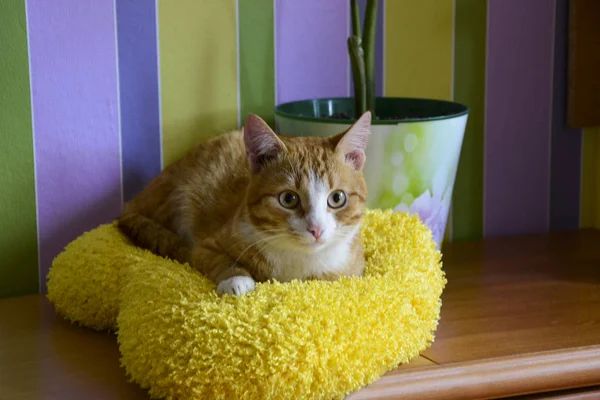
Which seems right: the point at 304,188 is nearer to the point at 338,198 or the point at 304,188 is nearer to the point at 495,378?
the point at 338,198

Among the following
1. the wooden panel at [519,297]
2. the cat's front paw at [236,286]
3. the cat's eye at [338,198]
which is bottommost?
the wooden panel at [519,297]

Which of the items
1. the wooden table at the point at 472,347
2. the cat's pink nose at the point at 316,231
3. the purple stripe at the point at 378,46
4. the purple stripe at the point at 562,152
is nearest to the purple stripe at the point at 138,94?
the wooden table at the point at 472,347

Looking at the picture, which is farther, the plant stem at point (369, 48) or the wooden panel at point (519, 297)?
the plant stem at point (369, 48)

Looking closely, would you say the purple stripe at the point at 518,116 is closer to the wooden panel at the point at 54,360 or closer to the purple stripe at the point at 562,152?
the purple stripe at the point at 562,152

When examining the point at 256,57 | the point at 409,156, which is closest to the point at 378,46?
the point at 256,57

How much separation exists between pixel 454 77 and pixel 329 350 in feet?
2.66

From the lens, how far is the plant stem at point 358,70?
4.39ft

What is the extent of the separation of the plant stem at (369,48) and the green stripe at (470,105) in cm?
25

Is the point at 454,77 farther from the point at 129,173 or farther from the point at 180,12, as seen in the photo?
the point at 129,173

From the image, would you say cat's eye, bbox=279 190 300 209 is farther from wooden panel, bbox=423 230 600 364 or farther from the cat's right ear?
wooden panel, bbox=423 230 600 364

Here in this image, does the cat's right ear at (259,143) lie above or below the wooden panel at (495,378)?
above

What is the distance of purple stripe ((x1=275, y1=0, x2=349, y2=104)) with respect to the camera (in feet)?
4.83

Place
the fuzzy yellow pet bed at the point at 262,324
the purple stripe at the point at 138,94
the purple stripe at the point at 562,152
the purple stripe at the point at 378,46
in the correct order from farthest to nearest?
the purple stripe at the point at 562,152
the purple stripe at the point at 378,46
the purple stripe at the point at 138,94
the fuzzy yellow pet bed at the point at 262,324

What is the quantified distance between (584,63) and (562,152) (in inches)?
7.3
